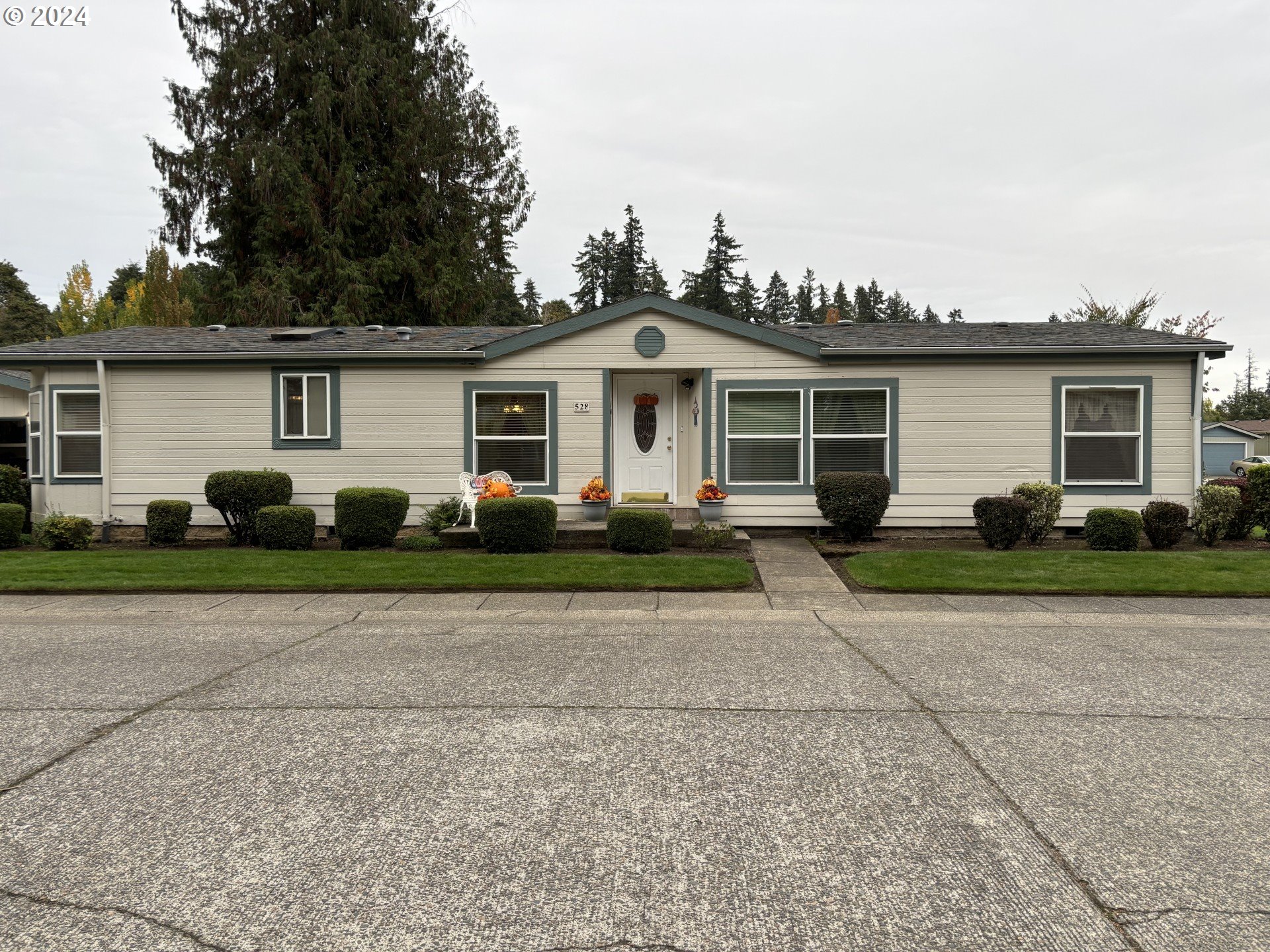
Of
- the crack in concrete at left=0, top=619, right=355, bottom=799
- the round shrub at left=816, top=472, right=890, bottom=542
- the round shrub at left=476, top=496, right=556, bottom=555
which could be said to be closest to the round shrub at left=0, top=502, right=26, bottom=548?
the round shrub at left=476, top=496, right=556, bottom=555

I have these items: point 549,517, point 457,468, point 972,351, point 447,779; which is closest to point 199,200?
Result: point 457,468

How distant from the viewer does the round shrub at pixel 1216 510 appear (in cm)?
1148

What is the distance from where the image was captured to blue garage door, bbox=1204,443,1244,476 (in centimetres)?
3588

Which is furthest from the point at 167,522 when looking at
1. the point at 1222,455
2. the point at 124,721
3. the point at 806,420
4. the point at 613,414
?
the point at 1222,455

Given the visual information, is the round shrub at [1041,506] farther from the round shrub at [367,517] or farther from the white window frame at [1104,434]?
the round shrub at [367,517]

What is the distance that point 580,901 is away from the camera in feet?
8.30

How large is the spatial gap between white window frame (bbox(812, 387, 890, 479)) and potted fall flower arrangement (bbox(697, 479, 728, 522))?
5.81 ft

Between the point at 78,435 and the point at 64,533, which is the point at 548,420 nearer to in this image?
the point at 64,533

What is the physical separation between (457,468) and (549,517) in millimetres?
2790

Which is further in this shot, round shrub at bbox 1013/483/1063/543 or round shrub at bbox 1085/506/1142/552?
round shrub at bbox 1013/483/1063/543

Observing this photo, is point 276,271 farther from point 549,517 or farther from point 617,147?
point 549,517

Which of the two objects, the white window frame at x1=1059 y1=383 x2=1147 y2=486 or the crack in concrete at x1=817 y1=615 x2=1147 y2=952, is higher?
the white window frame at x1=1059 y1=383 x2=1147 y2=486

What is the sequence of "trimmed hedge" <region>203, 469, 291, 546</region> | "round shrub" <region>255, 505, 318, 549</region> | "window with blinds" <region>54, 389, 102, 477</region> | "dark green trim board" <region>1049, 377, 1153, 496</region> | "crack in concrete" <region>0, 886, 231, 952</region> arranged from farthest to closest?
"window with blinds" <region>54, 389, 102, 477</region>
"dark green trim board" <region>1049, 377, 1153, 496</region>
"trimmed hedge" <region>203, 469, 291, 546</region>
"round shrub" <region>255, 505, 318, 549</region>
"crack in concrete" <region>0, 886, 231, 952</region>

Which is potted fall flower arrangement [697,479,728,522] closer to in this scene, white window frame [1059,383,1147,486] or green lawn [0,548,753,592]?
green lawn [0,548,753,592]
